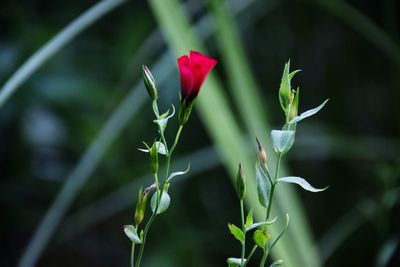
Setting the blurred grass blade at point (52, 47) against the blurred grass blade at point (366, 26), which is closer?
the blurred grass blade at point (52, 47)

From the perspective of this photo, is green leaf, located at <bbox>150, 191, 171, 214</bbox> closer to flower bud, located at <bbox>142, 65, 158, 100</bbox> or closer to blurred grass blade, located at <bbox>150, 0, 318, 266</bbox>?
flower bud, located at <bbox>142, 65, 158, 100</bbox>

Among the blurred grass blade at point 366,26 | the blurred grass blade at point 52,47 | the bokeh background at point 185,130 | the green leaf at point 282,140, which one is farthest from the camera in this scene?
the bokeh background at point 185,130

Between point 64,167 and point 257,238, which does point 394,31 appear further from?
point 257,238

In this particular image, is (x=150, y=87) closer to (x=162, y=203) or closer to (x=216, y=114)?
(x=162, y=203)

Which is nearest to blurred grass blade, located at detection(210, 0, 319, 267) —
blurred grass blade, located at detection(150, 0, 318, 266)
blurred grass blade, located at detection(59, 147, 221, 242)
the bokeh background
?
blurred grass blade, located at detection(150, 0, 318, 266)

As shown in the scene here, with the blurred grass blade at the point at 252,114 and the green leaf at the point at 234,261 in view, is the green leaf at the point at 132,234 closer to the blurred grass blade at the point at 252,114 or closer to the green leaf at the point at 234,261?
the green leaf at the point at 234,261

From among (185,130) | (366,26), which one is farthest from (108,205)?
(366,26)

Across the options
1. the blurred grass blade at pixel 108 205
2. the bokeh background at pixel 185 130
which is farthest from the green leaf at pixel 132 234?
the blurred grass blade at pixel 108 205
